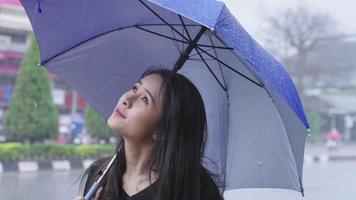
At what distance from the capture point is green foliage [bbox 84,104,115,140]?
15805mm

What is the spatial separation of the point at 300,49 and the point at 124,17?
25924 mm

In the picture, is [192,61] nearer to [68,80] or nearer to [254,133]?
[254,133]

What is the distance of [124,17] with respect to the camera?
87.4 inches

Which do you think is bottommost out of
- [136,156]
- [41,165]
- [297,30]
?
[41,165]

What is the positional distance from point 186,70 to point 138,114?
2.44 ft

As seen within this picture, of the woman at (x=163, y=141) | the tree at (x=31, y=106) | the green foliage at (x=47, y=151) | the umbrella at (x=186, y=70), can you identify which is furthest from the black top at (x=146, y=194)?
the tree at (x=31, y=106)

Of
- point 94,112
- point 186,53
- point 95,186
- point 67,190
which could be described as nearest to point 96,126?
point 94,112

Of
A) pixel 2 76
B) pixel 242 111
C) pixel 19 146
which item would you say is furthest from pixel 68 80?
pixel 2 76

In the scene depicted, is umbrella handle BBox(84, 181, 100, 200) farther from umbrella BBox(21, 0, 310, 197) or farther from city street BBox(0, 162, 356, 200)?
city street BBox(0, 162, 356, 200)

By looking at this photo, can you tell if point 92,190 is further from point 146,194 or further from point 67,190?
point 67,190

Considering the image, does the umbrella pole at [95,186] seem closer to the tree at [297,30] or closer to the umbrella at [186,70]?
the umbrella at [186,70]

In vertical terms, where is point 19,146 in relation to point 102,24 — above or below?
below

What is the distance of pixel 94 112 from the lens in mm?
16141

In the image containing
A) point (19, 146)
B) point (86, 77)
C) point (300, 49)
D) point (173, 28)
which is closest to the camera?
point (173, 28)
